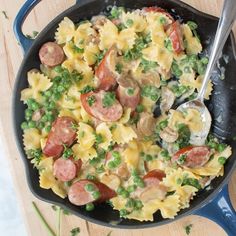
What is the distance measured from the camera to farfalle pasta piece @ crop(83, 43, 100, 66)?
2.72 m

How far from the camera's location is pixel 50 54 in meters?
2.71

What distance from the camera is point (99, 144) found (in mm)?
2699

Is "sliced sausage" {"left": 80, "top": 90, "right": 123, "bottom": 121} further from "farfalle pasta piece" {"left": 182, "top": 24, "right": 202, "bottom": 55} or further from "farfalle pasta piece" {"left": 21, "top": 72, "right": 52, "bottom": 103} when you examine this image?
"farfalle pasta piece" {"left": 182, "top": 24, "right": 202, "bottom": 55}

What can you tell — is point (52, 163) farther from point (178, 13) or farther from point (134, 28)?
point (178, 13)

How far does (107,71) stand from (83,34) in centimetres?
24

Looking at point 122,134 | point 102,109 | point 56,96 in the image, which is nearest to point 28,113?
point 56,96

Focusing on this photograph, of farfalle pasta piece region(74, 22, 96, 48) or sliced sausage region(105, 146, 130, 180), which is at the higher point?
farfalle pasta piece region(74, 22, 96, 48)

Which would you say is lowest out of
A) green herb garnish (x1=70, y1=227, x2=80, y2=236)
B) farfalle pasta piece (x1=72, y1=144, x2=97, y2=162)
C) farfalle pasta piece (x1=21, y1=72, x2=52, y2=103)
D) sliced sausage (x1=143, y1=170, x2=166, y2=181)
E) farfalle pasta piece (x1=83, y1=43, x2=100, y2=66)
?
green herb garnish (x1=70, y1=227, x2=80, y2=236)

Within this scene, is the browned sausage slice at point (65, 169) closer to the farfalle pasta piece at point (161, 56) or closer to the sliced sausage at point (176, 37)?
the farfalle pasta piece at point (161, 56)

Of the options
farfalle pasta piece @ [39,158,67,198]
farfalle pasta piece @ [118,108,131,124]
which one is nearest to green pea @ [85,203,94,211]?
farfalle pasta piece @ [39,158,67,198]

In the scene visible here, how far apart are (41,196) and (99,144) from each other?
0.39m

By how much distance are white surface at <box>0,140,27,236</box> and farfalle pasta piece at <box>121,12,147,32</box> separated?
3.69ft

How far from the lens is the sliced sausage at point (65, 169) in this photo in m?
2.69

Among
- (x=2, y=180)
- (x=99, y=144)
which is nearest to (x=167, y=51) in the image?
(x=99, y=144)
